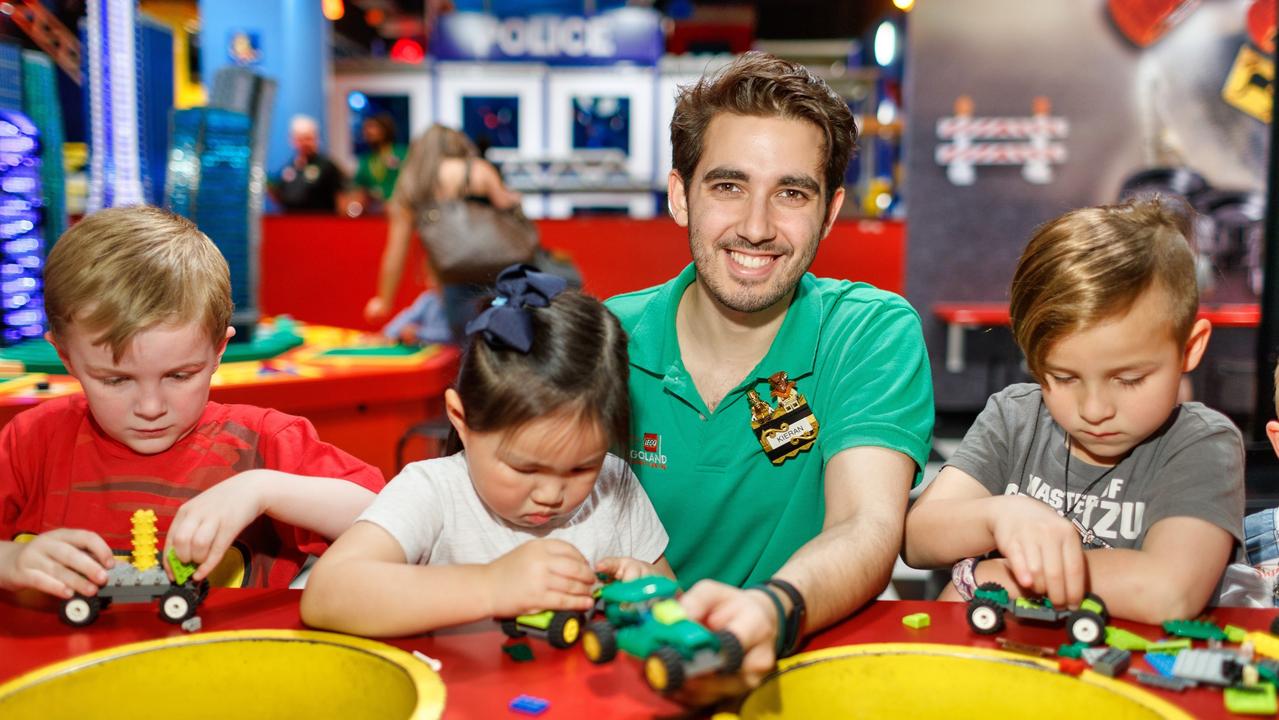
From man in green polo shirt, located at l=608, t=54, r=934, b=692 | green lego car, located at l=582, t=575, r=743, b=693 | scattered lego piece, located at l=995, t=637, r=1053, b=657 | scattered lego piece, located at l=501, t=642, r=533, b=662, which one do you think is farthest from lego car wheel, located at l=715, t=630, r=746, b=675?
man in green polo shirt, located at l=608, t=54, r=934, b=692

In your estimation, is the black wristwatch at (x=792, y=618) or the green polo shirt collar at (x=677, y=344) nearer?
the black wristwatch at (x=792, y=618)

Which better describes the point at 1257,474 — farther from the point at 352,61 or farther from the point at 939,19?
the point at 352,61

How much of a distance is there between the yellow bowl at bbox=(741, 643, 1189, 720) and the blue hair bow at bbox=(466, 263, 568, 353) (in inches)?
17.6

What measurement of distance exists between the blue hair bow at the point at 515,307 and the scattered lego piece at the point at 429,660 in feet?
1.11

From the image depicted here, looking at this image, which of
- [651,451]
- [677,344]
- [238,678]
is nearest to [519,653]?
[238,678]

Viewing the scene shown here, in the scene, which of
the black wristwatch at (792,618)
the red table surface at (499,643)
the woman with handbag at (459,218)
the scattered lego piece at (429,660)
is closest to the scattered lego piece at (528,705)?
the red table surface at (499,643)

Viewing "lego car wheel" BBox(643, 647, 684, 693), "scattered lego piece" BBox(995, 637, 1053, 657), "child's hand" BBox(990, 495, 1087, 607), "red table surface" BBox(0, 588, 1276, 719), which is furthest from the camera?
"child's hand" BBox(990, 495, 1087, 607)

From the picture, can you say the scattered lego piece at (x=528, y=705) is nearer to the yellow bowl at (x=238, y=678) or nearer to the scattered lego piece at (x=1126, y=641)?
the yellow bowl at (x=238, y=678)

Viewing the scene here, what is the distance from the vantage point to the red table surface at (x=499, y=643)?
910 millimetres

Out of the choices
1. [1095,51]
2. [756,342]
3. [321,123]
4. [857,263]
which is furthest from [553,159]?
[756,342]

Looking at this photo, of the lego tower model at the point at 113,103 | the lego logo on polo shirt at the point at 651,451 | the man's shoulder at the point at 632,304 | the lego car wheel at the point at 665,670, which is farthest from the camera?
the lego tower model at the point at 113,103

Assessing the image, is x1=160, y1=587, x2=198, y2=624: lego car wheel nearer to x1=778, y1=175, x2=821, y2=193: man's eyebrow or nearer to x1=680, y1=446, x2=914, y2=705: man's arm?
x1=680, y1=446, x2=914, y2=705: man's arm

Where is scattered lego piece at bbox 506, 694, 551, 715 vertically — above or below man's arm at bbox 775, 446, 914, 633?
below

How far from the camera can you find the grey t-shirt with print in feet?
4.27
